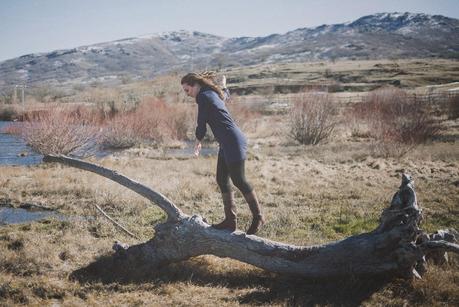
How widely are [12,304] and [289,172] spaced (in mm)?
11342

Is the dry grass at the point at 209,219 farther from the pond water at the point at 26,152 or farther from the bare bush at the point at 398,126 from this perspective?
the pond water at the point at 26,152

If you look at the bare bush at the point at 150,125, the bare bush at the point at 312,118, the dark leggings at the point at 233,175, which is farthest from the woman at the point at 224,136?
the bare bush at the point at 150,125

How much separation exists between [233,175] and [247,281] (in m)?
1.31

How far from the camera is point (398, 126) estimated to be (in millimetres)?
19484

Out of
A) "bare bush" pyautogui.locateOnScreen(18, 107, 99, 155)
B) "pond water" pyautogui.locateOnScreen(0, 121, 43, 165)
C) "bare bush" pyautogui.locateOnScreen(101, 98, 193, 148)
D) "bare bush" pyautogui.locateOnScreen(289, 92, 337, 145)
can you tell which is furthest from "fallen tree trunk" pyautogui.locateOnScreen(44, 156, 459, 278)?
"bare bush" pyautogui.locateOnScreen(101, 98, 193, 148)

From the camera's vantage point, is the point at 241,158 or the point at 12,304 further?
the point at 241,158

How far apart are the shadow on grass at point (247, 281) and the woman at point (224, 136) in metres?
0.62

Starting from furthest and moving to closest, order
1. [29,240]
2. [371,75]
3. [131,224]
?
[371,75] → [131,224] → [29,240]

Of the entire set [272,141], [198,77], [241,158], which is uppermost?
[198,77]

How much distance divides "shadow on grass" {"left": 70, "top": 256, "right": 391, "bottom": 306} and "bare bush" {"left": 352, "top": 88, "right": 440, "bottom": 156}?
13.3 meters

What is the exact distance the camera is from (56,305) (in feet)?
14.8

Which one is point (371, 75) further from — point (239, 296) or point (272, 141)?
point (239, 296)

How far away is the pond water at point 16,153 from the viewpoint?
2088 cm

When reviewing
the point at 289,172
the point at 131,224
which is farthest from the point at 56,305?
the point at 289,172
